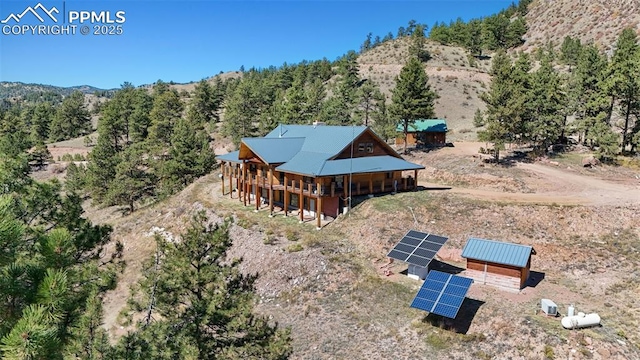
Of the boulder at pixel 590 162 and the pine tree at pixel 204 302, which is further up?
the boulder at pixel 590 162

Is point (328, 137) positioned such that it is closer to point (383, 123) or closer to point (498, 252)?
point (498, 252)

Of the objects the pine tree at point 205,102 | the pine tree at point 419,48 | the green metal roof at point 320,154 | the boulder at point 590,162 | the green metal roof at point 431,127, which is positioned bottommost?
the boulder at point 590,162

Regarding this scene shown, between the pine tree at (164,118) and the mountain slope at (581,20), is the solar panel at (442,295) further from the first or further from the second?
the mountain slope at (581,20)

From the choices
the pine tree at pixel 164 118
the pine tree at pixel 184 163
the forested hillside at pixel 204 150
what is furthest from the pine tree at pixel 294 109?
the pine tree at pixel 164 118

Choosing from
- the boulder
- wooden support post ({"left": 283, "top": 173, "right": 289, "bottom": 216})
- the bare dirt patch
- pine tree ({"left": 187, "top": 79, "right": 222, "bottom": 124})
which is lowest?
the bare dirt patch

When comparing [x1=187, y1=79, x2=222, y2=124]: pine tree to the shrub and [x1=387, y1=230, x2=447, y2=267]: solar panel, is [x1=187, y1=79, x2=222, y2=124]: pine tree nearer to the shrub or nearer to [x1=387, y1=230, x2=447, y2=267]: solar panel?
the shrub

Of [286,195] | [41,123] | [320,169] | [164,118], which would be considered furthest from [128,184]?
[41,123]

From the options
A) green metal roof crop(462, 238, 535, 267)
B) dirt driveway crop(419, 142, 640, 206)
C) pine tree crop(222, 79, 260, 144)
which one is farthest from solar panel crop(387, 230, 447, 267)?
pine tree crop(222, 79, 260, 144)
